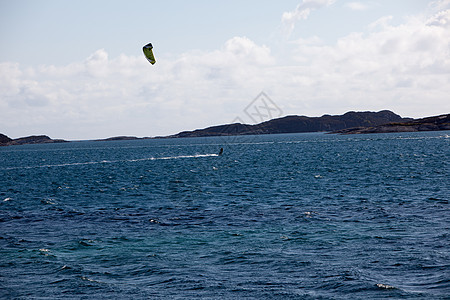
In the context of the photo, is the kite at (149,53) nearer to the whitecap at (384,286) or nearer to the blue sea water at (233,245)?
the blue sea water at (233,245)

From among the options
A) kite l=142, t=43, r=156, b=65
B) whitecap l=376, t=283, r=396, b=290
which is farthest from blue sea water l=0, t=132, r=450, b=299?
kite l=142, t=43, r=156, b=65

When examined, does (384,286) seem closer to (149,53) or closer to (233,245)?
(233,245)

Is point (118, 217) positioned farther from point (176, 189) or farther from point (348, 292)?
point (348, 292)

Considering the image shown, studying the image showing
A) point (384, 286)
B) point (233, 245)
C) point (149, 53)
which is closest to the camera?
point (384, 286)

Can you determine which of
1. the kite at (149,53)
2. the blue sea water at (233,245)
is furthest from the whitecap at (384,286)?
the kite at (149,53)

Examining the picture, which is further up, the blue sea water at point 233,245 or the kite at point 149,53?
the kite at point 149,53

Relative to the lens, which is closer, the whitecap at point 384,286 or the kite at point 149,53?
the whitecap at point 384,286

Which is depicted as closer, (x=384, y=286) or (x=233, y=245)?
(x=384, y=286)

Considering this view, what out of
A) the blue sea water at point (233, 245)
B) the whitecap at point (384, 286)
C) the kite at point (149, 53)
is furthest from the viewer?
the kite at point (149, 53)

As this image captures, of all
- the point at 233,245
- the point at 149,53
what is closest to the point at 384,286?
the point at 233,245

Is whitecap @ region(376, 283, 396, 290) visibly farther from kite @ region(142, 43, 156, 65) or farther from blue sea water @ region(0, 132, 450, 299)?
kite @ region(142, 43, 156, 65)

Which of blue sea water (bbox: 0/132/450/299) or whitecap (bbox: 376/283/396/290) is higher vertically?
blue sea water (bbox: 0/132/450/299)

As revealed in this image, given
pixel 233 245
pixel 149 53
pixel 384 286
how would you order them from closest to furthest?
pixel 384 286
pixel 233 245
pixel 149 53

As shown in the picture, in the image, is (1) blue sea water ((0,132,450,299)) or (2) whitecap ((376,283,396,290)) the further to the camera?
(1) blue sea water ((0,132,450,299))
